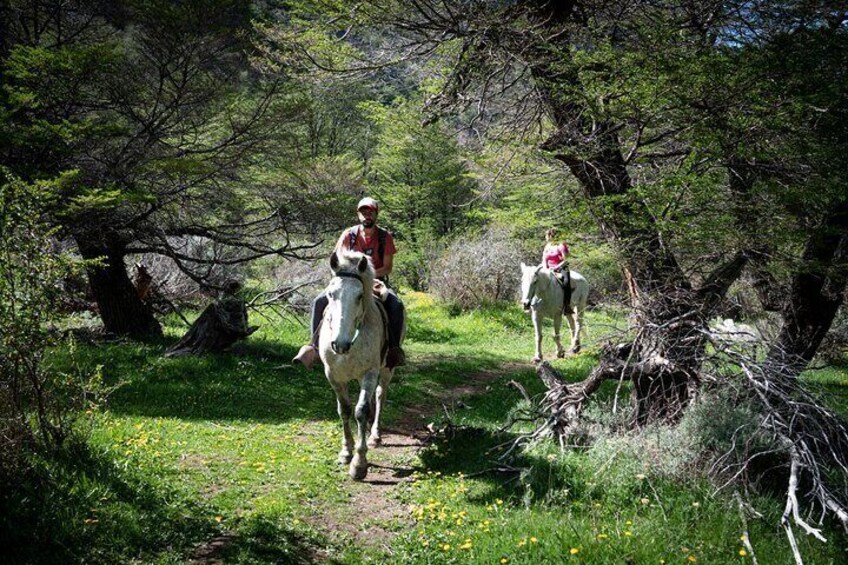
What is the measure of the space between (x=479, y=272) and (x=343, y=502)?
16824 mm

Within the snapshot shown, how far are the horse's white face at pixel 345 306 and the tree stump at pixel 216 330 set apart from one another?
5.69 metres

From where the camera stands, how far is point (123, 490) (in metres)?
4.65

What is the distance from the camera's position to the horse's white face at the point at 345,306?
5402 mm

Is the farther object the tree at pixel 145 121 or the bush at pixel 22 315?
the tree at pixel 145 121

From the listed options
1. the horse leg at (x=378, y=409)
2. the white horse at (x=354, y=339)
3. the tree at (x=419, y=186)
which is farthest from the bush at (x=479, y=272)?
the white horse at (x=354, y=339)

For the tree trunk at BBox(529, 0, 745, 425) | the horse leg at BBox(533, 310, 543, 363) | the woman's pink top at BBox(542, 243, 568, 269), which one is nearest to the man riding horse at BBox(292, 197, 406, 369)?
the tree trunk at BBox(529, 0, 745, 425)

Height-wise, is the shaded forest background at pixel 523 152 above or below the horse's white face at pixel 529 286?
above

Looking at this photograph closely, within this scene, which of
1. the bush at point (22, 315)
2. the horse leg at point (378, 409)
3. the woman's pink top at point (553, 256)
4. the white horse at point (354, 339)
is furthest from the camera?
the woman's pink top at point (553, 256)

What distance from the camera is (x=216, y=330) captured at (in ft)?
35.2

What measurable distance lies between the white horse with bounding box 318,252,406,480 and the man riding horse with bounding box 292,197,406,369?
0.15m

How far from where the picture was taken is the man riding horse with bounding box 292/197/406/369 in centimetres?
673

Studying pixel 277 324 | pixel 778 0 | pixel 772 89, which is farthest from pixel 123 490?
pixel 277 324

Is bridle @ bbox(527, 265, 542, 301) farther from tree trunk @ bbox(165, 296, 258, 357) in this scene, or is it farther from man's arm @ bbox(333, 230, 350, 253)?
man's arm @ bbox(333, 230, 350, 253)

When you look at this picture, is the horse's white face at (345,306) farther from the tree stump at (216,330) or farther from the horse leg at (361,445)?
the tree stump at (216,330)
